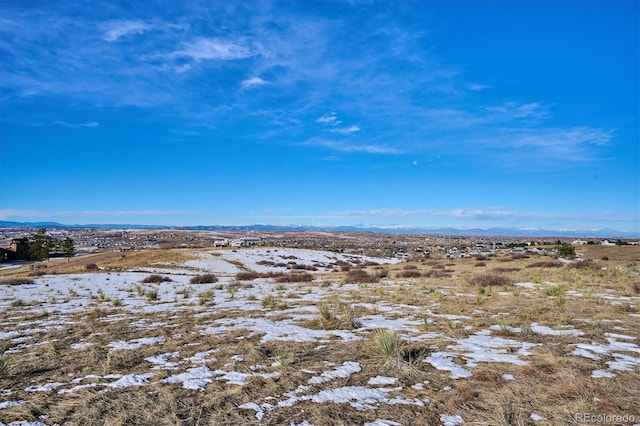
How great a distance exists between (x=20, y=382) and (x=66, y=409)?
5.03 feet

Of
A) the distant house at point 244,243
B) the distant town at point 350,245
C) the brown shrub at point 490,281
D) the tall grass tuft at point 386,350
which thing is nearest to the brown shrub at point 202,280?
the brown shrub at point 490,281

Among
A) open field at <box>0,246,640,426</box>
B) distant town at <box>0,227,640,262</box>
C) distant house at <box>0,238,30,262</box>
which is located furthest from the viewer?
distant house at <box>0,238,30,262</box>

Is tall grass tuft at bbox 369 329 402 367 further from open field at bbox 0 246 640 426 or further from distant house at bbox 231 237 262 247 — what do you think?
distant house at bbox 231 237 262 247

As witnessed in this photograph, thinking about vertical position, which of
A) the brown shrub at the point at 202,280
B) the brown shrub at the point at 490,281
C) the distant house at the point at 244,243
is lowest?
the distant house at the point at 244,243

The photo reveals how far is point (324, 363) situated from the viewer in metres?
5.81

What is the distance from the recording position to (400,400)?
14.5 ft

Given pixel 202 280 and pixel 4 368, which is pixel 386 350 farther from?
pixel 202 280

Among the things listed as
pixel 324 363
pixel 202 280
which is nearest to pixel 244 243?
pixel 202 280

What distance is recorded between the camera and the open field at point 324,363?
13.5ft

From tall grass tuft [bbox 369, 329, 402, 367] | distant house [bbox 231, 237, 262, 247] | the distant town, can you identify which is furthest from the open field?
distant house [bbox 231, 237, 262, 247]

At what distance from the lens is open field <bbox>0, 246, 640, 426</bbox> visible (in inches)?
162

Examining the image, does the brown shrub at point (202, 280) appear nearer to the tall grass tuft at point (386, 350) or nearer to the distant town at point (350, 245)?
the tall grass tuft at point (386, 350)

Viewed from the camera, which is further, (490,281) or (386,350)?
(490,281)

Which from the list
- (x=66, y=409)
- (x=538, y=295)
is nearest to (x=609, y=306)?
(x=538, y=295)
